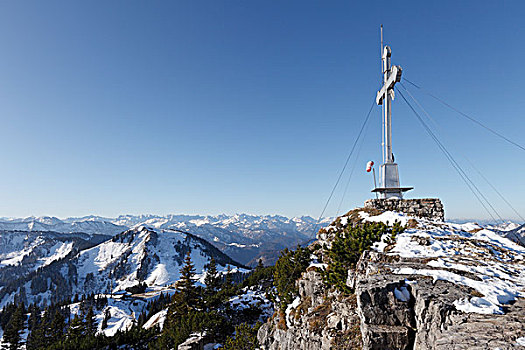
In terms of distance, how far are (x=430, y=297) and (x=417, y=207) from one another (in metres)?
12.7

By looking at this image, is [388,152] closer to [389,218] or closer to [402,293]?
[389,218]

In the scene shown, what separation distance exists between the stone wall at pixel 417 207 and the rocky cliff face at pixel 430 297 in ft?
9.27

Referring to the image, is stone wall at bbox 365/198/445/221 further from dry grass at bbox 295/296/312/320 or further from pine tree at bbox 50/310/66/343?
pine tree at bbox 50/310/66/343

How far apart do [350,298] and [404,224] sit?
6.05 metres

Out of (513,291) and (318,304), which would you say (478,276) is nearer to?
(513,291)

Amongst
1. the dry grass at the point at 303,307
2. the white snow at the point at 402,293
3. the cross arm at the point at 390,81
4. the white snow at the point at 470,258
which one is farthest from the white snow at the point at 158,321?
the white snow at the point at 402,293

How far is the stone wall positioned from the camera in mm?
18141

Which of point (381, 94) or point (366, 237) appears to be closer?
point (366, 237)

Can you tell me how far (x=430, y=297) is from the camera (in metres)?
7.88

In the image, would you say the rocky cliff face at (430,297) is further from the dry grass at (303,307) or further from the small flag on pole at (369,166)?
the small flag on pole at (369,166)

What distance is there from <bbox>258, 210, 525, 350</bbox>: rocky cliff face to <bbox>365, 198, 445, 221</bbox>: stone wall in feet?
9.27

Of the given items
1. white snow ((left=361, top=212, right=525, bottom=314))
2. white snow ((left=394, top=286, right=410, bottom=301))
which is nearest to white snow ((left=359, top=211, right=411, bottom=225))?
white snow ((left=361, top=212, right=525, bottom=314))

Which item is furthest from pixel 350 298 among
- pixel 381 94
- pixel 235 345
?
pixel 235 345

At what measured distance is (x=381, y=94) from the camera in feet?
68.4
